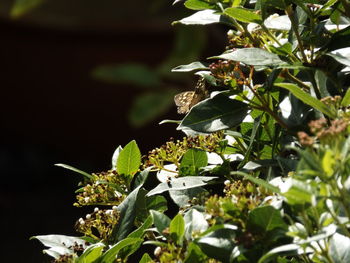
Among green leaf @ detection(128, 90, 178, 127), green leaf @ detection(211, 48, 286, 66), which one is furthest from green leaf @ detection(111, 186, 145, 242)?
green leaf @ detection(128, 90, 178, 127)

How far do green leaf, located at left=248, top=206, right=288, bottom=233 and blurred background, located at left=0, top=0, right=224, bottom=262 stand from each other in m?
3.46

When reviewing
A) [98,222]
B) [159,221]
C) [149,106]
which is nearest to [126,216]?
[98,222]

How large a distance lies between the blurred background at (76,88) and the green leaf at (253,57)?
327 centimetres

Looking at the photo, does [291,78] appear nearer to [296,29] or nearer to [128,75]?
[296,29]

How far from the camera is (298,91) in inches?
35.7

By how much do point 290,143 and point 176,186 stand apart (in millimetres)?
161

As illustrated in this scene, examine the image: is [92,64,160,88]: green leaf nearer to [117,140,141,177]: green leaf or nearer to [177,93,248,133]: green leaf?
[117,140,141,177]: green leaf

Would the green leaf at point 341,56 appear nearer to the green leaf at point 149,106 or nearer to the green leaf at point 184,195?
the green leaf at point 184,195

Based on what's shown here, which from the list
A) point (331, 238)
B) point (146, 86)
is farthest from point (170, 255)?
point (146, 86)

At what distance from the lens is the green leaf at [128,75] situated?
435cm

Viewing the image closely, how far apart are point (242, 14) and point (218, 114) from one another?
14 centimetres

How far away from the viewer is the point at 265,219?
32.3 inches

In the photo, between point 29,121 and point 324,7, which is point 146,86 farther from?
point 324,7

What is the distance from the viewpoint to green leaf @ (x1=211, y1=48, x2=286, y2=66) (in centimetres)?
98
